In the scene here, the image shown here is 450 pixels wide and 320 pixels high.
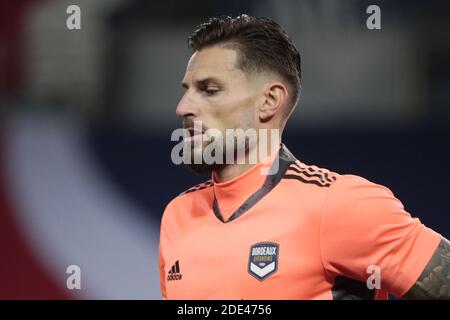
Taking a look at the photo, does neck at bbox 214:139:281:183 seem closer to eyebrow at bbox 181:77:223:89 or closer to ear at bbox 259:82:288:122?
ear at bbox 259:82:288:122

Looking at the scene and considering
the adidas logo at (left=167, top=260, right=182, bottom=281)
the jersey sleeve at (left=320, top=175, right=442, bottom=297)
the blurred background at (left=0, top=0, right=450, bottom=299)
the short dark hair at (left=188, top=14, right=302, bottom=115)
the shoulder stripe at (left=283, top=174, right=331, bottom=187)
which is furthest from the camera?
the blurred background at (left=0, top=0, right=450, bottom=299)

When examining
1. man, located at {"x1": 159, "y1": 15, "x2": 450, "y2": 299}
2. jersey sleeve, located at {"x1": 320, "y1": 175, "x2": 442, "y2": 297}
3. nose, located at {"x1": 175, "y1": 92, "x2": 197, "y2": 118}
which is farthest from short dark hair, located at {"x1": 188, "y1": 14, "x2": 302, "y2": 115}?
jersey sleeve, located at {"x1": 320, "y1": 175, "x2": 442, "y2": 297}

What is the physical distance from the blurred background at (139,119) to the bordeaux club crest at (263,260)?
6.06 feet

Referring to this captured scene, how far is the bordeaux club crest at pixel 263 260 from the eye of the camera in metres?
2.16

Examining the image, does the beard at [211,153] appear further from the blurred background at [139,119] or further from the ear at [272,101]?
the blurred background at [139,119]

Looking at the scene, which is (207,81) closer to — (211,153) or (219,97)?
(219,97)

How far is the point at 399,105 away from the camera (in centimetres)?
396

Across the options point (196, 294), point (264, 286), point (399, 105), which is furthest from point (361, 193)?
point (399, 105)

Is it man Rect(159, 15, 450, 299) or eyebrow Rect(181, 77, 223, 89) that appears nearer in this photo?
man Rect(159, 15, 450, 299)

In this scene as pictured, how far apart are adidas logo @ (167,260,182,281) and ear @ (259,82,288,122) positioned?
0.50 meters

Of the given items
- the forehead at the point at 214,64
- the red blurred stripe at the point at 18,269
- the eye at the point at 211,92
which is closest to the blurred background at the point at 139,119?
the red blurred stripe at the point at 18,269

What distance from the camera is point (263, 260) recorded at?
2172mm

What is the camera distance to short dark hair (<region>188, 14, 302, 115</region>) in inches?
96.6

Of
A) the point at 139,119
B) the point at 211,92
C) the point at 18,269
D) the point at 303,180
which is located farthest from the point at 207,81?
the point at 18,269
